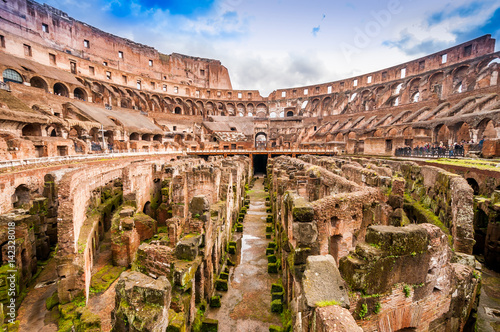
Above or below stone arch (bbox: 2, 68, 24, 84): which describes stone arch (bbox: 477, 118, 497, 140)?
below

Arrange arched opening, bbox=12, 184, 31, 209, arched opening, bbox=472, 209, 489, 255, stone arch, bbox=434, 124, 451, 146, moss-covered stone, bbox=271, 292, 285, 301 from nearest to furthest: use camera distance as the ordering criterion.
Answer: moss-covered stone, bbox=271, 292, 285, 301, arched opening, bbox=472, 209, 489, 255, arched opening, bbox=12, 184, 31, 209, stone arch, bbox=434, 124, 451, 146

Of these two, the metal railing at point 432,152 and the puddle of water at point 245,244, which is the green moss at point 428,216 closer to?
the puddle of water at point 245,244

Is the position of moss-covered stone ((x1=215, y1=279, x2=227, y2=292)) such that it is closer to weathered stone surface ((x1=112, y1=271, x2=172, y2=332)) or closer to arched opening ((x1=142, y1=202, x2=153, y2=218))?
weathered stone surface ((x1=112, y1=271, x2=172, y2=332))

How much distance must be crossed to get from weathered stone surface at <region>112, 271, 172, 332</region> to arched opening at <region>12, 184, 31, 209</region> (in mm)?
10162

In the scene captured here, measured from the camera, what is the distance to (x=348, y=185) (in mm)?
6941

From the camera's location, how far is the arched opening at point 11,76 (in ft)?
88.9

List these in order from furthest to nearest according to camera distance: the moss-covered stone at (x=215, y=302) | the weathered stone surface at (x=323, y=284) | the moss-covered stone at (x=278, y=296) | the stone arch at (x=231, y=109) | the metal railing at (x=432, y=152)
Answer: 1. the stone arch at (x=231, y=109)
2. the metal railing at (x=432, y=152)
3. the moss-covered stone at (x=278, y=296)
4. the moss-covered stone at (x=215, y=302)
5. the weathered stone surface at (x=323, y=284)

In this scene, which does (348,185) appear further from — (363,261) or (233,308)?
(233,308)

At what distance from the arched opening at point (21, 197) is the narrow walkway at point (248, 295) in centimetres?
951

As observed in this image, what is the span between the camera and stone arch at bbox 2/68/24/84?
27.1 m

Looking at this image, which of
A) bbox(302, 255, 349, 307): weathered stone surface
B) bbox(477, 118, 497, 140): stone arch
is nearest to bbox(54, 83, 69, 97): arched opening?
bbox(302, 255, 349, 307): weathered stone surface

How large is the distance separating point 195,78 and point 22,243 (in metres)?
67.8

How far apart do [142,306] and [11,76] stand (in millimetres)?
38581

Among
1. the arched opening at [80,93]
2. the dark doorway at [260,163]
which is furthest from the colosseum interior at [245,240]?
the dark doorway at [260,163]
